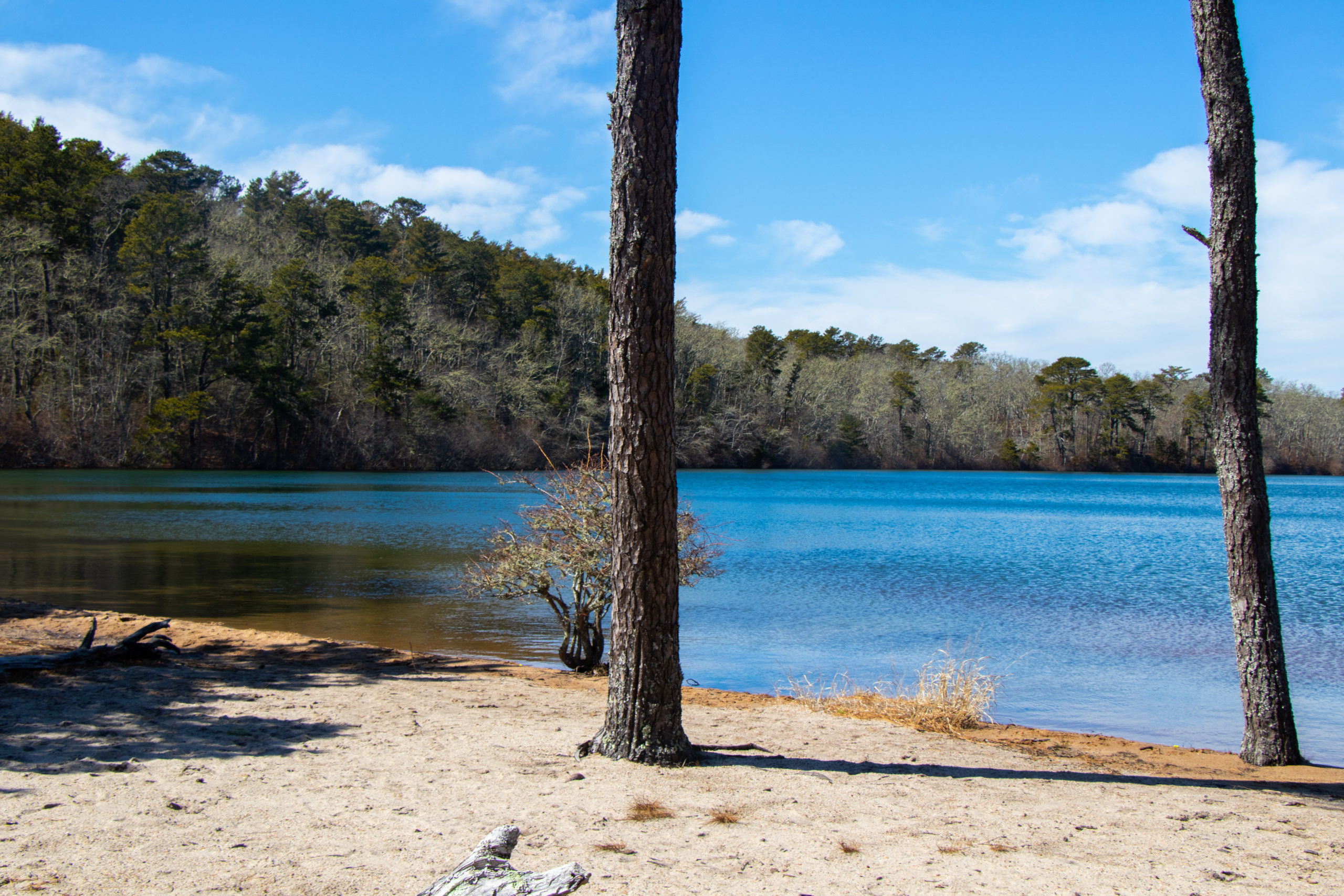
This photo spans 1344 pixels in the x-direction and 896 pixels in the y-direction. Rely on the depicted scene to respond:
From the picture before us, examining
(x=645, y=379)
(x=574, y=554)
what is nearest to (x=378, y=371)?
(x=574, y=554)

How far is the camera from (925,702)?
7.83 m

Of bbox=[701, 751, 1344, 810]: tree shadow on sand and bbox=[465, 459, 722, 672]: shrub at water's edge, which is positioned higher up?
bbox=[465, 459, 722, 672]: shrub at water's edge

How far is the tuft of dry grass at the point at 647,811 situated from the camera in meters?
4.10

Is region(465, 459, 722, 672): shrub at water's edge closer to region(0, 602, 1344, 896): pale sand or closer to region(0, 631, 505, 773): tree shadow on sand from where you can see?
region(0, 631, 505, 773): tree shadow on sand

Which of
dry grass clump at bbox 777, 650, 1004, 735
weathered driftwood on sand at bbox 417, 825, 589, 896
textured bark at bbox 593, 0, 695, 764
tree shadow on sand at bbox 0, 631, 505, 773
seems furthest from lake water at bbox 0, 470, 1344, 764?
weathered driftwood on sand at bbox 417, 825, 589, 896

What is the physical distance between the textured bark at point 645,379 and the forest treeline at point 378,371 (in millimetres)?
27535

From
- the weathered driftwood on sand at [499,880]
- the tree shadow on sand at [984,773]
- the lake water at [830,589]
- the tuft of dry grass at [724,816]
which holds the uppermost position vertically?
the weathered driftwood on sand at [499,880]

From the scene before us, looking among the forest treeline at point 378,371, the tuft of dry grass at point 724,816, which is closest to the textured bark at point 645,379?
the tuft of dry grass at point 724,816

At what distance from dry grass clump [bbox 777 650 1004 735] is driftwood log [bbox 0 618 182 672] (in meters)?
6.19

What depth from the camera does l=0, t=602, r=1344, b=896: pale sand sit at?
11.3 feet

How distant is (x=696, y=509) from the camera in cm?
3516

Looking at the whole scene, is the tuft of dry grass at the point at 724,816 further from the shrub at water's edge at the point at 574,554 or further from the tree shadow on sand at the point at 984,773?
the shrub at water's edge at the point at 574,554

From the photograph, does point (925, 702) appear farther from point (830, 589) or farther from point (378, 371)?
point (378, 371)

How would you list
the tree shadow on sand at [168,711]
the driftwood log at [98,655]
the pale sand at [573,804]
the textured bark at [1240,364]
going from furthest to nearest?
the driftwood log at [98,655]
the textured bark at [1240,364]
the tree shadow on sand at [168,711]
the pale sand at [573,804]
